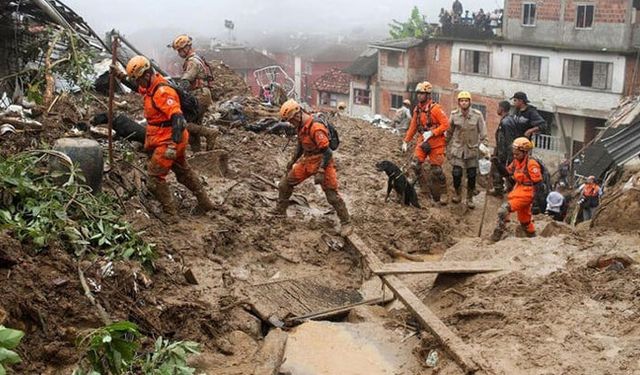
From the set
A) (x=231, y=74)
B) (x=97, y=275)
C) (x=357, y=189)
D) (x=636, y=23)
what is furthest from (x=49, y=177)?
(x=636, y=23)

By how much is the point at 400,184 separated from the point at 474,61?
26.1m

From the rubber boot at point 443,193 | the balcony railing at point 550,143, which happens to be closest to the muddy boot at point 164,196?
the rubber boot at point 443,193

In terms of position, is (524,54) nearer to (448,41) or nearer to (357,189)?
(448,41)

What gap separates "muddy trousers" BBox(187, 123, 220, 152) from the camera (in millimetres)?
10078

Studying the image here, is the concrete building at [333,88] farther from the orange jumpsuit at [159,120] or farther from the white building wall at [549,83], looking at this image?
the orange jumpsuit at [159,120]

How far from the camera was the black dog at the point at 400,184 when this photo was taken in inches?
402

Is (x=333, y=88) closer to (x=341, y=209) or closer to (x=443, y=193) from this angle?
(x=443, y=193)

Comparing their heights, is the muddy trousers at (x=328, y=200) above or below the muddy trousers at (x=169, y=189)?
below

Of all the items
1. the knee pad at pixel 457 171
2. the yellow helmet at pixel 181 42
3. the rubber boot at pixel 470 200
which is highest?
the yellow helmet at pixel 181 42

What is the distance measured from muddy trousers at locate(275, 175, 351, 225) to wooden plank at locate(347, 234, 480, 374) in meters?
1.08

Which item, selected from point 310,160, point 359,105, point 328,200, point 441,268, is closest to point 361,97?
point 359,105

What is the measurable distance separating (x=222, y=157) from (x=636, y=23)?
24.8 m

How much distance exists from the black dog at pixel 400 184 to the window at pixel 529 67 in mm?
23725

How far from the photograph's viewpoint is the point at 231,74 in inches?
672
